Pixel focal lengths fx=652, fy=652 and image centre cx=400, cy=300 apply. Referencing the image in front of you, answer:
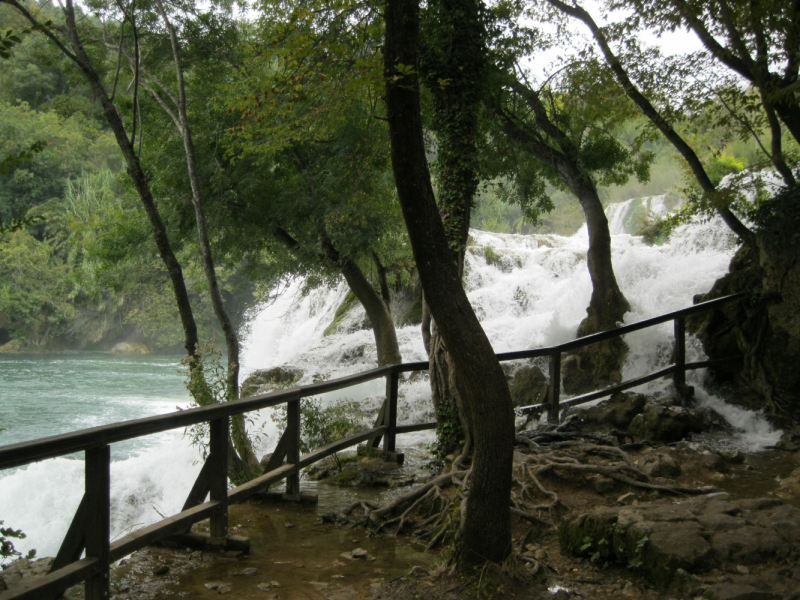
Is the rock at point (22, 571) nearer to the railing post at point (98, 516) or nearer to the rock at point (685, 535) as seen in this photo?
the railing post at point (98, 516)

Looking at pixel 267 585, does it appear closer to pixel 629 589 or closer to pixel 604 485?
pixel 629 589

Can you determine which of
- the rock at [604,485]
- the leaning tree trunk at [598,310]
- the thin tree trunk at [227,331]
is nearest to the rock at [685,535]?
the rock at [604,485]

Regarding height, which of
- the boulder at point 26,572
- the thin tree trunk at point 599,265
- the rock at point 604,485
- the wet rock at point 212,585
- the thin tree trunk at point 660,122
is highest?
the thin tree trunk at point 660,122

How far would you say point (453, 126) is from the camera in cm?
584

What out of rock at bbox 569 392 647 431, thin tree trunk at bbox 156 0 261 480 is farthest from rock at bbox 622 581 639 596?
thin tree trunk at bbox 156 0 261 480

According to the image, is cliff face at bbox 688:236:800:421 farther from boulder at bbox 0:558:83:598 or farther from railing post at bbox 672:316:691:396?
boulder at bbox 0:558:83:598

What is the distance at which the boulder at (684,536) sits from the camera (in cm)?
331

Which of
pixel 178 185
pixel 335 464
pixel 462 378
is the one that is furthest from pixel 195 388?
pixel 178 185

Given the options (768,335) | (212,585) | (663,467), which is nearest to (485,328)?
(768,335)

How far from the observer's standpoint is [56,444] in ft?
8.98

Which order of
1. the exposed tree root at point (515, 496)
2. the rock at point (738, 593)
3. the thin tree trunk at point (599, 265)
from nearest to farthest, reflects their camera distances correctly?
the rock at point (738, 593) → the exposed tree root at point (515, 496) → the thin tree trunk at point (599, 265)

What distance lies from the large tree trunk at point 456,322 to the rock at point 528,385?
729 cm

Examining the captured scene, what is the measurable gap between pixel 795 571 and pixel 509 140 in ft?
29.1

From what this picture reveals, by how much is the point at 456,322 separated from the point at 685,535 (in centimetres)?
166
